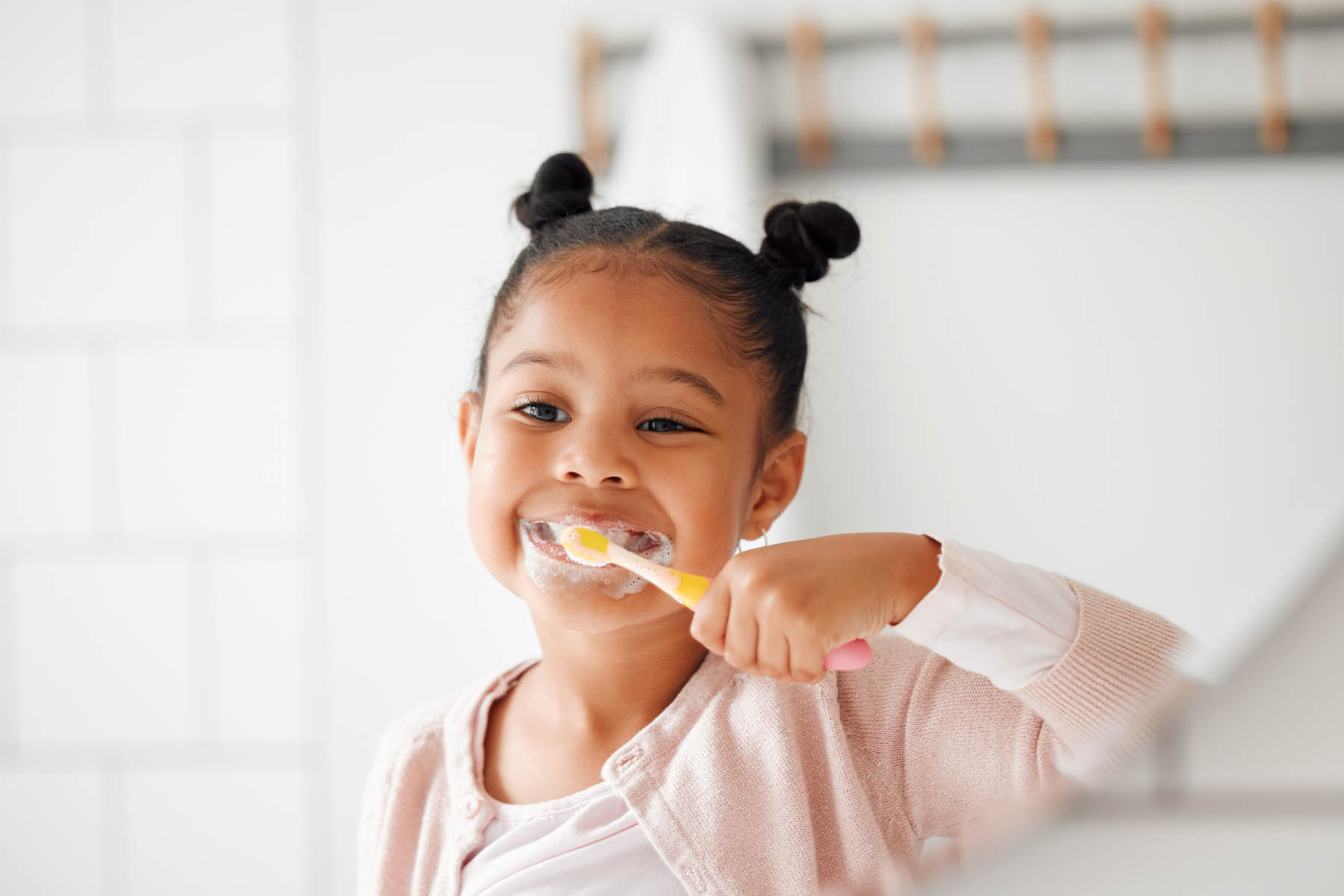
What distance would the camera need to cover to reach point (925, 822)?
18.5 inches

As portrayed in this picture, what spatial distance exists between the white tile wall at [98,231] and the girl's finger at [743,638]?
87cm

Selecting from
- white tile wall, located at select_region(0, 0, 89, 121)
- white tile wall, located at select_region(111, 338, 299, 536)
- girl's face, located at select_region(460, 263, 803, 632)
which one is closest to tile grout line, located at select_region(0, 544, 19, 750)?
white tile wall, located at select_region(111, 338, 299, 536)

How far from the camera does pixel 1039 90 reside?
87cm

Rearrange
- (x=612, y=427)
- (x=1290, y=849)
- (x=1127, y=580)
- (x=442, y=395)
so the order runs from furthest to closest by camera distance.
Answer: (x=442, y=395) → (x=1127, y=580) → (x=612, y=427) → (x=1290, y=849)

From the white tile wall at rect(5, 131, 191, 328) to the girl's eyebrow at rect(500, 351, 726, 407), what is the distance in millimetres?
683

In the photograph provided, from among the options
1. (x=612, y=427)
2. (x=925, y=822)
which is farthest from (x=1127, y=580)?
(x=612, y=427)

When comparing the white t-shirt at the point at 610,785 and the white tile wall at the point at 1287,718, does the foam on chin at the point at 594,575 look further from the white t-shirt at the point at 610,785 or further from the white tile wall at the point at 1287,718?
the white tile wall at the point at 1287,718

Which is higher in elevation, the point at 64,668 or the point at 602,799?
the point at 602,799

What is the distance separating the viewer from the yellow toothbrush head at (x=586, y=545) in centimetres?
43

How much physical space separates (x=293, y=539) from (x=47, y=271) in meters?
0.36

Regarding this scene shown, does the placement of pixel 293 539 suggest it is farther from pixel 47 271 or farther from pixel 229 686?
pixel 47 271

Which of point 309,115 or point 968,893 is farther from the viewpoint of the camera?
point 309,115

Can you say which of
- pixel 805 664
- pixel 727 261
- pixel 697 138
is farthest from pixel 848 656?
pixel 697 138

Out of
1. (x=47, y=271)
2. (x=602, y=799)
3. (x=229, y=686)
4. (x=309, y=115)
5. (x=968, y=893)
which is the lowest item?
(x=229, y=686)
